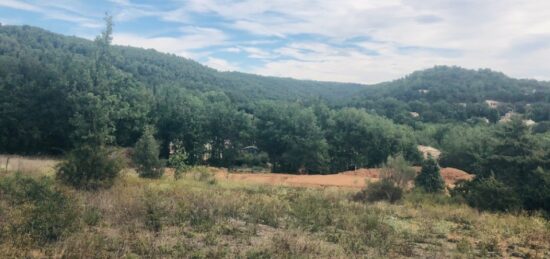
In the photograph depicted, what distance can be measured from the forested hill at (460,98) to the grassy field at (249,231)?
73915 mm

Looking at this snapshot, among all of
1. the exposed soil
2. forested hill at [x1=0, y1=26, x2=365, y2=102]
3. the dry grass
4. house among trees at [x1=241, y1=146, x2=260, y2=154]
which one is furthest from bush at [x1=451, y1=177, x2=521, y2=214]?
forested hill at [x1=0, y1=26, x2=365, y2=102]

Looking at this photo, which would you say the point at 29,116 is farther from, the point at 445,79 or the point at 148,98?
the point at 445,79

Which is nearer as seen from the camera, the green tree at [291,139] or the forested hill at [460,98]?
the green tree at [291,139]

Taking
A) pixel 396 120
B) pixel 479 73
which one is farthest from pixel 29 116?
pixel 479 73

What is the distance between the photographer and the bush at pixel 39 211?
25.2 ft

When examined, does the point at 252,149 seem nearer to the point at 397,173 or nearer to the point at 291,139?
the point at 291,139

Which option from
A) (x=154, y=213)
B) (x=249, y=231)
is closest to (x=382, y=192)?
(x=249, y=231)

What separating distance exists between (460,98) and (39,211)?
393 feet

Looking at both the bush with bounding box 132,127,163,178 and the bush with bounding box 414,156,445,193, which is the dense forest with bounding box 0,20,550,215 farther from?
the bush with bounding box 132,127,163,178

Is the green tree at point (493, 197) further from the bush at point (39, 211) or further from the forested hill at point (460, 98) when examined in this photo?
the forested hill at point (460, 98)

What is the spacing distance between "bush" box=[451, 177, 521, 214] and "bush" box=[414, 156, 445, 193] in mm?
5992

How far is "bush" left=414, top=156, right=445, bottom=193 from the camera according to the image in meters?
23.9

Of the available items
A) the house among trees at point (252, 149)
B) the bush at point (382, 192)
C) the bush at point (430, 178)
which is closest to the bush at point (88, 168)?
the bush at point (382, 192)

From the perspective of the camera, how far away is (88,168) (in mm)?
14523
